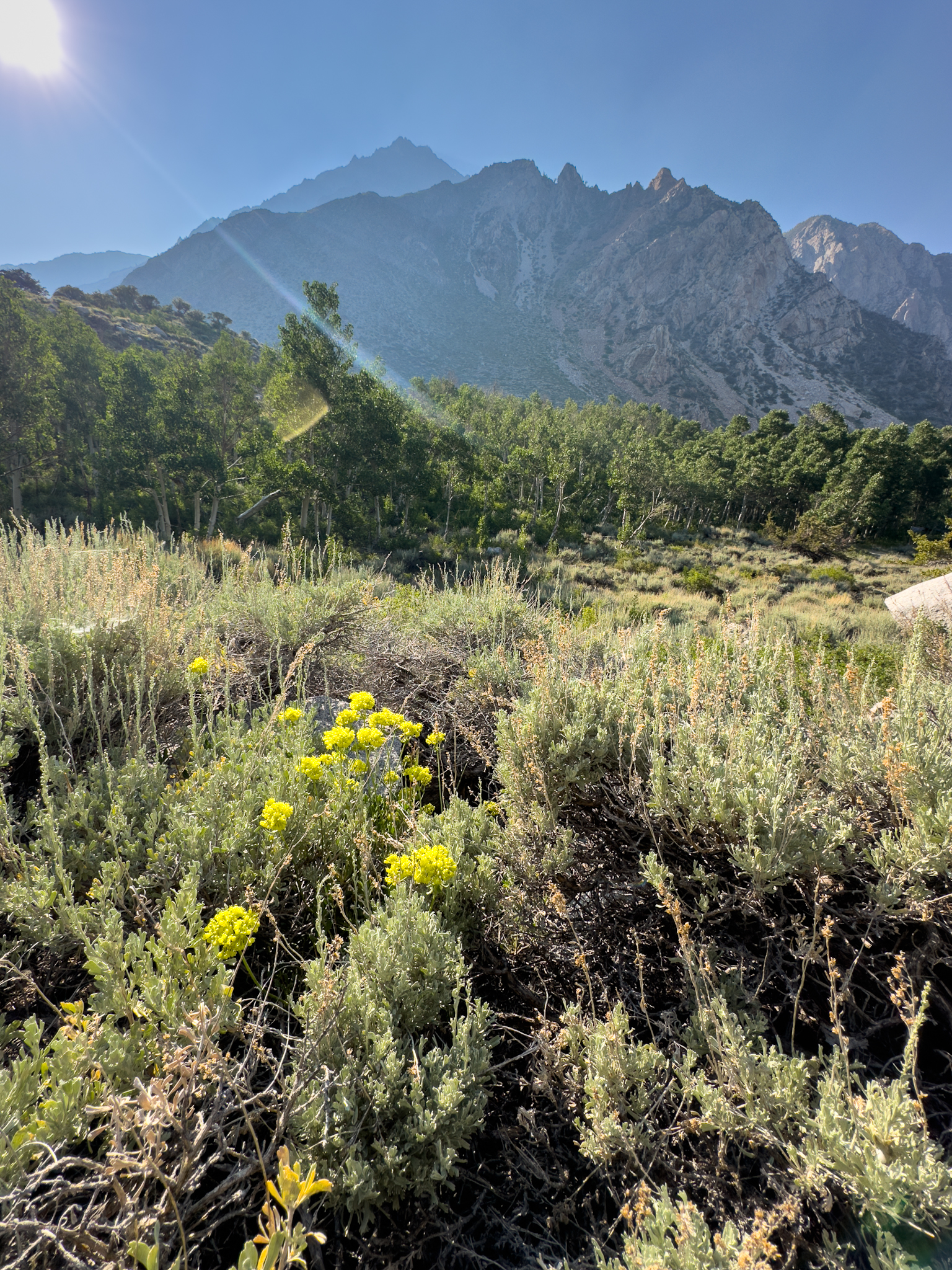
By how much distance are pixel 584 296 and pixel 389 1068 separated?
15631cm

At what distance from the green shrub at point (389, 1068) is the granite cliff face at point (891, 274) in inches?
7681

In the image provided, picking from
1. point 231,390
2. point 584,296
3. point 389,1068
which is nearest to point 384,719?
point 389,1068

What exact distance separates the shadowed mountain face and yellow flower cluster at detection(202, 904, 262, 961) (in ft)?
242

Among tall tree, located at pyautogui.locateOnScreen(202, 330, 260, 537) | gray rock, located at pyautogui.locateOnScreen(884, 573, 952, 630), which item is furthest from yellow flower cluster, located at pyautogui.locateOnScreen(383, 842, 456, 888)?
tall tree, located at pyautogui.locateOnScreen(202, 330, 260, 537)

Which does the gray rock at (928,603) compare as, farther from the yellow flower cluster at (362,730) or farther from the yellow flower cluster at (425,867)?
the yellow flower cluster at (425,867)

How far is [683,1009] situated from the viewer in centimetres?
181

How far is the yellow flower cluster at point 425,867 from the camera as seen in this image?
5.90ft

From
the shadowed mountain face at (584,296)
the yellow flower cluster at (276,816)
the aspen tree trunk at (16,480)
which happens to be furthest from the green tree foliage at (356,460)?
the shadowed mountain face at (584,296)

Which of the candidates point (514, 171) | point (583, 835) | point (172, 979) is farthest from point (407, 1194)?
point (514, 171)

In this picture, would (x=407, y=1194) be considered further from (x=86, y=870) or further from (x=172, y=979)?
(x=86, y=870)

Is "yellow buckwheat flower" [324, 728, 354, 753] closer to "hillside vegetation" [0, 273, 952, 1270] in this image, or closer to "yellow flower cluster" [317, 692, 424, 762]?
"yellow flower cluster" [317, 692, 424, 762]

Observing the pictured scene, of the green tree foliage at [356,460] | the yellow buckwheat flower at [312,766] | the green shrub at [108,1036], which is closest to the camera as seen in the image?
the green shrub at [108,1036]

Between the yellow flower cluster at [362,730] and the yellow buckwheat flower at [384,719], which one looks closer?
the yellow flower cluster at [362,730]

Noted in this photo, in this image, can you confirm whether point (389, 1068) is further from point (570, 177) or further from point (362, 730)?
point (570, 177)
